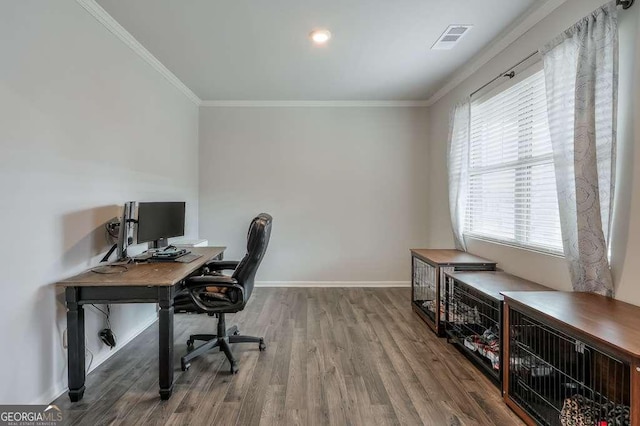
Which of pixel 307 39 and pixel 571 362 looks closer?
Answer: pixel 571 362

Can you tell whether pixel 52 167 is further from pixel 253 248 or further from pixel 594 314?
pixel 594 314

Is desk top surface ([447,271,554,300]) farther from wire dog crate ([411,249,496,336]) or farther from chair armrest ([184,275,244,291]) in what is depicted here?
chair armrest ([184,275,244,291])

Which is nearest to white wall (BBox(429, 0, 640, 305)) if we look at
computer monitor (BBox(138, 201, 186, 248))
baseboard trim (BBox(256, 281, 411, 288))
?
baseboard trim (BBox(256, 281, 411, 288))

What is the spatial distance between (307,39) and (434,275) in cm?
254

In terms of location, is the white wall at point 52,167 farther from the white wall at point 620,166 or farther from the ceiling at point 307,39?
the white wall at point 620,166

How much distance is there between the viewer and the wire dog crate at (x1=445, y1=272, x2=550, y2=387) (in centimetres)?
222

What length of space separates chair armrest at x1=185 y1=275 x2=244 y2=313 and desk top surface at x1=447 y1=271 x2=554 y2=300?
179 centimetres

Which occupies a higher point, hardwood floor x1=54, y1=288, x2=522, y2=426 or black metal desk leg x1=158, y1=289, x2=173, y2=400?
black metal desk leg x1=158, y1=289, x2=173, y2=400

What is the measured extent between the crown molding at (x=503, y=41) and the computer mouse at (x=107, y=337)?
4127 mm

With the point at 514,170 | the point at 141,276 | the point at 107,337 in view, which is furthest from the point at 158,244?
the point at 514,170

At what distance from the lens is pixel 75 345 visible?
196cm

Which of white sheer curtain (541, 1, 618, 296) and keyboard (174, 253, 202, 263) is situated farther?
keyboard (174, 253, 202, 263)

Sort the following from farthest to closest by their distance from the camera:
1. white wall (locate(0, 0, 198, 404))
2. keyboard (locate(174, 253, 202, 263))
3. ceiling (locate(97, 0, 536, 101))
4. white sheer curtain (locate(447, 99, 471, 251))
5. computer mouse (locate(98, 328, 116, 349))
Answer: white sheer curtain (locate(447, 99, 471, 251)) < keyboard (locate(174, 253, 202, 263)) < computer mouse (locate(98, 328, 116, 349)) < ceiling (locate(97, 0, 536, 101)) < white wall (locate(0, 0, 198, 404))

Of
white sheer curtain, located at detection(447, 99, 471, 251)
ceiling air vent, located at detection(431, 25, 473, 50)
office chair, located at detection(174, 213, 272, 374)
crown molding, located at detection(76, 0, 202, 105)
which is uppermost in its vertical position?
ceiling air vent, located at detection(431, 25, 473, 50)
